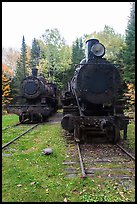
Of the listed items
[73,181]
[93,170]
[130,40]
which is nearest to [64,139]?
[93,170]

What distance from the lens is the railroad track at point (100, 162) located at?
197 inches

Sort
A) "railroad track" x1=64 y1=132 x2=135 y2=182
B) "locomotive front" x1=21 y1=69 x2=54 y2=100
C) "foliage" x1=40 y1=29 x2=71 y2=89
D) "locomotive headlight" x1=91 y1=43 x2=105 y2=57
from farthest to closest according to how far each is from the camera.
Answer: "foliage" x1=40 y1=29 x2=71 y2=89, "locomotive front" x1=21 y1=69 x2=54 y2=100, "locomotive headlight" x1=91 y1=43 x2=105 y2=57, "railroad track" x1=64 y1=132 x2=135 y2=182

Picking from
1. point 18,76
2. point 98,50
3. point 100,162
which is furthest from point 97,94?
point 18,76

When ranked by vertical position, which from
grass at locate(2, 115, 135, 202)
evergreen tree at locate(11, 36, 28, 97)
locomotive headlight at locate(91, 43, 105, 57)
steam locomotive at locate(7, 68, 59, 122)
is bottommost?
grass at locate(2, 115, 135, 202)

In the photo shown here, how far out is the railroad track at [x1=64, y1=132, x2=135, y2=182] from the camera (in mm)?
5004

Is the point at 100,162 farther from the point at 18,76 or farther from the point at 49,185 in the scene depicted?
the point at 18,76

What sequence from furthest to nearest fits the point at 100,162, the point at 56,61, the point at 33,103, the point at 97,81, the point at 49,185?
the point at 56,61 → the point at 33,103 → the point at 97,81 → the point at 100,162 → the point at 49,185

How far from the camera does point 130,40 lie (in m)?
21.5

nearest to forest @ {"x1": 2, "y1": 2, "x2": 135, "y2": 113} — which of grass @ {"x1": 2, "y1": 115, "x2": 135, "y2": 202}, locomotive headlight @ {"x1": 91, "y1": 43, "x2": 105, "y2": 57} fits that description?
locomotive headlight @ {"x1": 91, "y1": 43, "x2": 105, "y2": 57}

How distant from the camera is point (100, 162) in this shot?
5832 mm

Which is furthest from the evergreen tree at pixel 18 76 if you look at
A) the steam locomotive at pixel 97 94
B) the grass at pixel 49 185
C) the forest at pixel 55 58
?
the grass at pixel 49 185

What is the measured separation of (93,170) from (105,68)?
144 inches

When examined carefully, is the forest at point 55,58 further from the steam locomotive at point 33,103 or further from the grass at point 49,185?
the grass at point 49,185

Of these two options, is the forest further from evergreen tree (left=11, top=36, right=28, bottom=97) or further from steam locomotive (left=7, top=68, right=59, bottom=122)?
steam locomotive (left=7, top=68, right=59, bottom=122)
